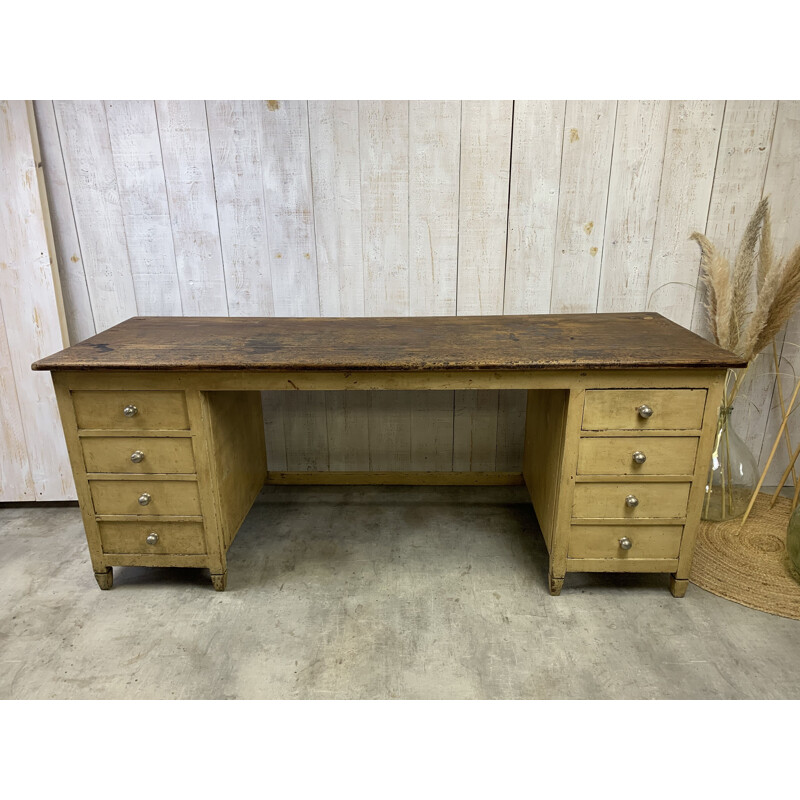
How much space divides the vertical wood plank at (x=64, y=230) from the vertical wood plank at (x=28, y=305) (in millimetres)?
81

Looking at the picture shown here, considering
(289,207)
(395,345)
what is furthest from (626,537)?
(289,207)

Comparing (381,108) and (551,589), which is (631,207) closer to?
(381,108)

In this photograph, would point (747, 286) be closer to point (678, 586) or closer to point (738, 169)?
point (738, 169)

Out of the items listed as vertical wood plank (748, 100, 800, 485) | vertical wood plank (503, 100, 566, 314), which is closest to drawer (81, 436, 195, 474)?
vertical wood plank (503, 100, 566, 314)

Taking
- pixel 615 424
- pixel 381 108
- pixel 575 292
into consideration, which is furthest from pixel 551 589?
pixel 381 108

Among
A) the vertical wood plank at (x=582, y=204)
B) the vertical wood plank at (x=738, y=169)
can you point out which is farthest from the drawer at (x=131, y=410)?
the vertical wood plank at (x=738, y=169)

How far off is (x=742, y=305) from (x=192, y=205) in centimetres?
222

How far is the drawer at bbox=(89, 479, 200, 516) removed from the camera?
1.96 metres

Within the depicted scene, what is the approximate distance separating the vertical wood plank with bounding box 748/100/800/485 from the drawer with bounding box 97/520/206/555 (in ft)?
7.84

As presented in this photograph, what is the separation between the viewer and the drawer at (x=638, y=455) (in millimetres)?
1857

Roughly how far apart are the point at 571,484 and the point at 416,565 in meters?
0.67

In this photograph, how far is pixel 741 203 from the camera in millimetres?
2344

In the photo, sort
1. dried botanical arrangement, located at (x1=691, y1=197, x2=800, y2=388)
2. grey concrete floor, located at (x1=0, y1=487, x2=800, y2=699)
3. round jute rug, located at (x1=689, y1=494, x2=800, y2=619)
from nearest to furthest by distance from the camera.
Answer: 1. grey concrete floor, located at (x1=0, y1=487, x2=800, y2=699)
2. round jute rug, located at (x1=689, y1=494, x2=800, y2=619)
3. dried botanical arrangement, located at (x1=691, y1=197, x2=800, y2=388)

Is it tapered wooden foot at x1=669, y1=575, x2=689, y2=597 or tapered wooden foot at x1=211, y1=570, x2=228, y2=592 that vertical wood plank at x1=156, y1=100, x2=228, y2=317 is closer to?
tapered wooden foot at x1=211, y1=570, x2=228, y2=592
